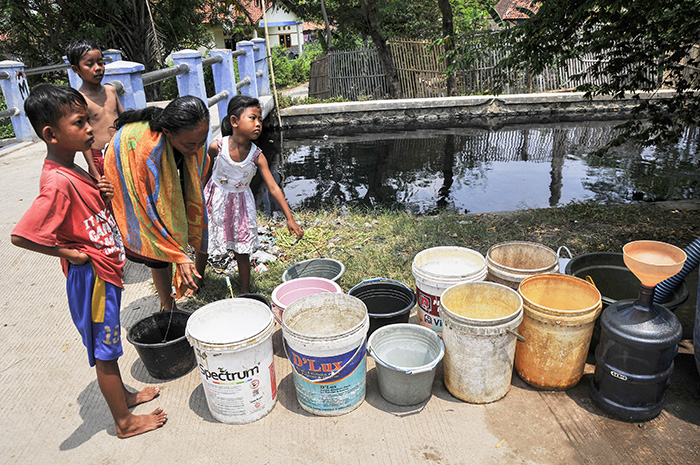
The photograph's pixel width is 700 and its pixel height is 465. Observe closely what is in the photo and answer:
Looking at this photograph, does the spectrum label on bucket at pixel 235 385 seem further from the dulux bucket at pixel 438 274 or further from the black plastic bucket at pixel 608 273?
the black plastic bucket at pixel 608 273

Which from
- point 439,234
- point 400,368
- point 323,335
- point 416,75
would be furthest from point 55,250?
point 416,75

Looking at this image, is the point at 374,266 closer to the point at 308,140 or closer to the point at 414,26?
the point at 308,140

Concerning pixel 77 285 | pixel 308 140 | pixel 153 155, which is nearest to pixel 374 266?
pixel 153 155

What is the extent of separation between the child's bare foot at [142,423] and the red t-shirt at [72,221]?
758 millimetres

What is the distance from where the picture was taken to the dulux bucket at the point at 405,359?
2.70 meters

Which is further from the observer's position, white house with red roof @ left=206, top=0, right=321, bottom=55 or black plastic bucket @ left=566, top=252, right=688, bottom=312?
white house with red roof @ left=206, top=0, right=321, bottom=55

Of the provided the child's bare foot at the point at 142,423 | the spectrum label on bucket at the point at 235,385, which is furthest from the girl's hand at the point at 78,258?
the child's bare foot at the point at 142,423

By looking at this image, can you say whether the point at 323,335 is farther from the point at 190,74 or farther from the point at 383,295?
the point at 190,74

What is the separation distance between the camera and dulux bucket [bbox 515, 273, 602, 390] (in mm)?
2666

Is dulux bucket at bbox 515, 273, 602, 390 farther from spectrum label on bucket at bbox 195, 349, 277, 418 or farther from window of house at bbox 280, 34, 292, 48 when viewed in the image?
window of house at bbox 280, 34, 292, 48

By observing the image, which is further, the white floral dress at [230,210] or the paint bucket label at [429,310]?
the white floral dress at [230,210]

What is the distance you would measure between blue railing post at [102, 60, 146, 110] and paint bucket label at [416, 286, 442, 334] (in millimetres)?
3313

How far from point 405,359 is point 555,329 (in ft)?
2.91

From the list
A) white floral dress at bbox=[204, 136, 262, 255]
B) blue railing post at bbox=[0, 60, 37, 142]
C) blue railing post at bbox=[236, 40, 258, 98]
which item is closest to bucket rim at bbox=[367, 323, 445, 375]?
white floral dress at bbox=[204, 136, 262, 255]
